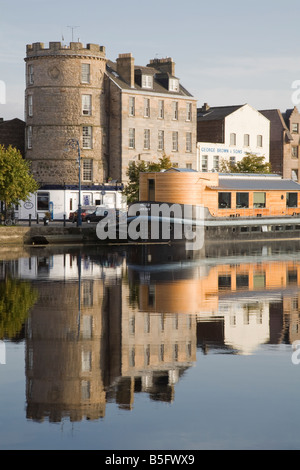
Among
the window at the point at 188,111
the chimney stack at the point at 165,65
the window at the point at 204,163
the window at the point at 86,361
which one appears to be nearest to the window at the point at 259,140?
the window at the point at 204,163

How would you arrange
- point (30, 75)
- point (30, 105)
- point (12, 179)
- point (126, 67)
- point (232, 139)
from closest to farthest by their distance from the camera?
point (12, 179), point (30, 105), point (30, 75), point (126, 67), point (232, 139)

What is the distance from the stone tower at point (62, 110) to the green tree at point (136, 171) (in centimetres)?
352

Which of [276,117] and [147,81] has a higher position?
[147,81]

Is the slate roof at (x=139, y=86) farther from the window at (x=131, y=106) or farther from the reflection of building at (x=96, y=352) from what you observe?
the reflection of building at (x=96, y=352)

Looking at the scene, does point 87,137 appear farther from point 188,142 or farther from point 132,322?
point 132,322

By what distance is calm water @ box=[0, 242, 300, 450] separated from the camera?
1184 centimetres

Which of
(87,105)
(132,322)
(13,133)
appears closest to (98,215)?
(87,105)

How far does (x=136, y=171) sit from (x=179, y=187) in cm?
2308

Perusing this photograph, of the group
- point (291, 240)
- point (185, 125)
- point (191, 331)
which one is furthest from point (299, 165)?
point (191, 331)

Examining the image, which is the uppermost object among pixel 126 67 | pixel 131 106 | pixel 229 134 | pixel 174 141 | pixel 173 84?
pixel 126 67

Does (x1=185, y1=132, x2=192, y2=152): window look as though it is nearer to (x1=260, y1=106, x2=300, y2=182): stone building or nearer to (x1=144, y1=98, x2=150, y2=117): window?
(x1=144, y1=98, x2=150, y2=117): window

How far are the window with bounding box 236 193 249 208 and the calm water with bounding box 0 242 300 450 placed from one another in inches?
1137

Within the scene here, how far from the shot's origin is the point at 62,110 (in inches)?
3115

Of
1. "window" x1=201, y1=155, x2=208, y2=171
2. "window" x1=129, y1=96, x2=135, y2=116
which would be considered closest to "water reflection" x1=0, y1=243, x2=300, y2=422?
"window" x1=129, y1=96, x2=135, y2=116
